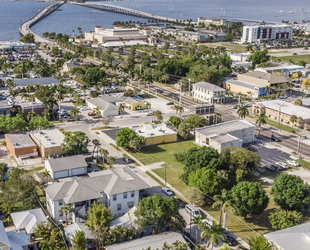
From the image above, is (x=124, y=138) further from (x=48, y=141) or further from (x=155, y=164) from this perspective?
(x=48, y=141)

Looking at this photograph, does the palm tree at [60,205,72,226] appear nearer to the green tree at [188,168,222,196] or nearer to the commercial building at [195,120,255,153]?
the green tree at [188,168,222,196]

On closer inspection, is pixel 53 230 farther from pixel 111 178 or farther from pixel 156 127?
pixel 156 127

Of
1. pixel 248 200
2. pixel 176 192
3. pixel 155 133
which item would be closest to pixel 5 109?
pixel 155 133

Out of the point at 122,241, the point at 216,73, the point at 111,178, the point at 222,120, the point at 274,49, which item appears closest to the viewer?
the point at 122,241

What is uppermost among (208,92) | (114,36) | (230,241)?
(114,36)

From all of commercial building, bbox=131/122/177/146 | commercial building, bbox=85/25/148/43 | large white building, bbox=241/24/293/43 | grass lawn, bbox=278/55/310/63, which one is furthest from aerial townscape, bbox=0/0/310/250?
large white building, bbox=241/24/293/43

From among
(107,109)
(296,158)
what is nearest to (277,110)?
(296,158)
